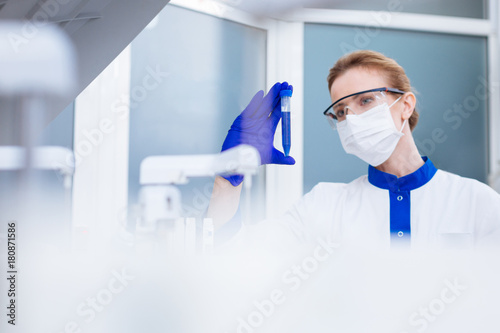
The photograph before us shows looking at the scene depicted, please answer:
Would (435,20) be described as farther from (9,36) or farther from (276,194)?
(9,36)

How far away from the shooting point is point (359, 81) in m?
1.07

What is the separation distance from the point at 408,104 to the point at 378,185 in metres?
0.23

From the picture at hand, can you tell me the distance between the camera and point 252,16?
1396 millimetres

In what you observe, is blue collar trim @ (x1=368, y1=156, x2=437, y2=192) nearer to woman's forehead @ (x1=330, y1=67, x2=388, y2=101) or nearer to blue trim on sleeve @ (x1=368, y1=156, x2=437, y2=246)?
blue trim on sleeve @ (x1=368, y1=156, x2=437, y2=246)

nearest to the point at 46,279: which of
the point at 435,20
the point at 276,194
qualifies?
the point at 276,194

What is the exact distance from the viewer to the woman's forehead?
1.07m

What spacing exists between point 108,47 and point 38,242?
1.16 ft

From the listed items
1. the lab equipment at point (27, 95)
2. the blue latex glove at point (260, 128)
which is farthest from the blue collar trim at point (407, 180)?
the lab equipment at point (27, 95)

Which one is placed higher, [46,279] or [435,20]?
[435,20]

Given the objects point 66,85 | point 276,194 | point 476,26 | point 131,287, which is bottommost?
point 131,287

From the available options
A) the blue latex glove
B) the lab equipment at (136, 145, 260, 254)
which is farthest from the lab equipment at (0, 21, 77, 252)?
the blue latex glove

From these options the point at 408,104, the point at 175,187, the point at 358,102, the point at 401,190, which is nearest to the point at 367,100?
the point at 358,102

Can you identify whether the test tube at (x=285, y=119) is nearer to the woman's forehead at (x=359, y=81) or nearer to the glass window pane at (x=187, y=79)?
the woman's forehead at (x=359, y=81)

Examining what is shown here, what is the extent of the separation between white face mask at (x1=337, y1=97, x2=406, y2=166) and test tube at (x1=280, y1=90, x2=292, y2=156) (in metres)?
0.22
